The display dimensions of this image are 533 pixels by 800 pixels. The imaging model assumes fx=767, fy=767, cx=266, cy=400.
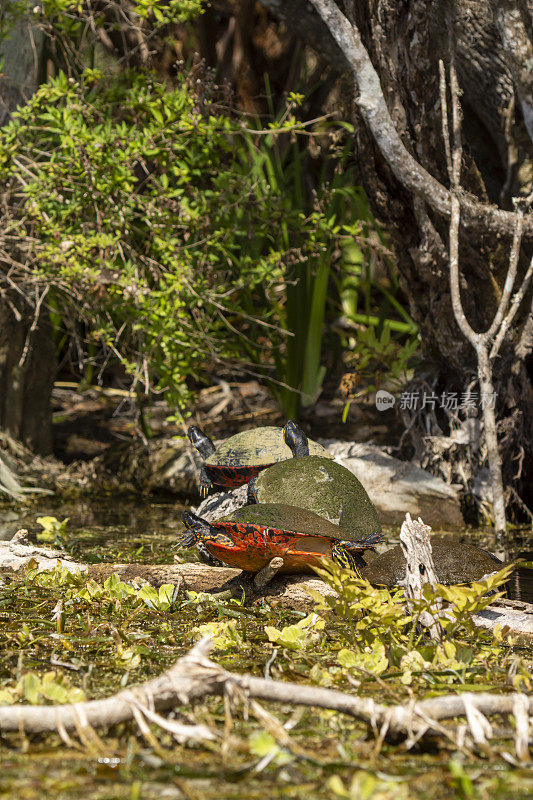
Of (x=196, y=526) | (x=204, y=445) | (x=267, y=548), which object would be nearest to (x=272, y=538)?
(x=267, y=548)

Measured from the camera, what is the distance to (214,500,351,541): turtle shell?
287 centimetres

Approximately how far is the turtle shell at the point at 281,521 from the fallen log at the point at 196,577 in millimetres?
201

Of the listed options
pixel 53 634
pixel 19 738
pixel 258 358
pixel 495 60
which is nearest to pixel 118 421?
pixel 258 358

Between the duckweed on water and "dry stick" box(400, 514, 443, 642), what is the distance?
10 cm

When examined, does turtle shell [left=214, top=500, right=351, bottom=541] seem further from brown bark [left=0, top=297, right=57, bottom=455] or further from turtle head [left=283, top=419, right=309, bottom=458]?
brown bark [left=0, top=297, right=57, bottom=455]

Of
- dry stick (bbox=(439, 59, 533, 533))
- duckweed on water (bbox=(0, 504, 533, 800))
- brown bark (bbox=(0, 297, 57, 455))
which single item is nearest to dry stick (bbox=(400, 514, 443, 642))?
duckweed on water (bbox=(0, 504, 533, 800))

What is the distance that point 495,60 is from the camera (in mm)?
4879

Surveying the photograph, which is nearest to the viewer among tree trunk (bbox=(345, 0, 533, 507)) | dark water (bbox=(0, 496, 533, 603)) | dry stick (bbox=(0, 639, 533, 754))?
dry stick (bbox=(0, 639, 533, 754))

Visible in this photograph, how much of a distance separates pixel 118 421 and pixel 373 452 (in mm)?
3246

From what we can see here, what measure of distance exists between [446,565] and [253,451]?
129cm

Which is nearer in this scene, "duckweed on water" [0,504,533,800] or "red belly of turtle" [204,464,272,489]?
"duckweed on water" [0,504,533,800]

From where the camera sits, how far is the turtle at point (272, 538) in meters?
2.84

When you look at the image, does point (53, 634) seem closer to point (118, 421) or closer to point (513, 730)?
point (513, 730)

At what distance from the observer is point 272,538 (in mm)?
2822
